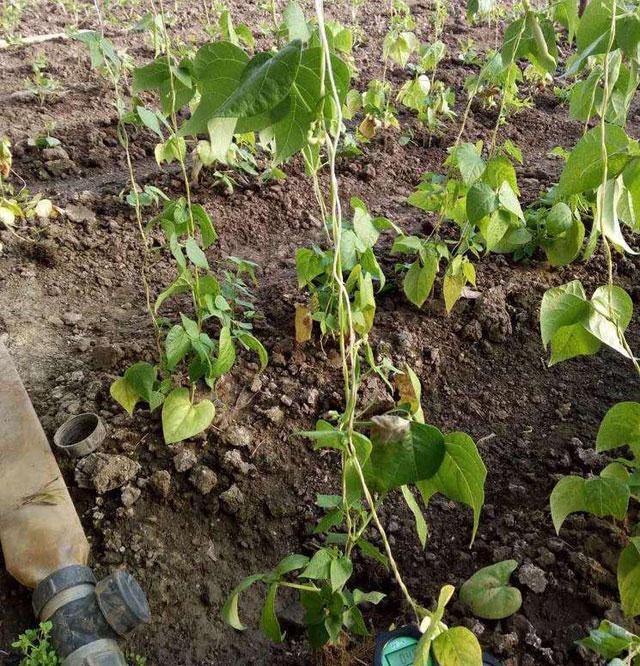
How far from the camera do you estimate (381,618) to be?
1.38m

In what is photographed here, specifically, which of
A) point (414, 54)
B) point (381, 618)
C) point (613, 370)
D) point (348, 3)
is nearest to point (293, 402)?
point (381, 618)

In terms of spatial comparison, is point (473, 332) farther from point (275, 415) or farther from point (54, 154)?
point (54, 154)

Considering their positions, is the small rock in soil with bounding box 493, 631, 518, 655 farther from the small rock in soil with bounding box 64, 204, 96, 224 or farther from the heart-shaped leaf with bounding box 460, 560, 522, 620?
the small rock in soil with bounding box 64, 204, 96, 224

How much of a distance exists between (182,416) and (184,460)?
0.41 ft

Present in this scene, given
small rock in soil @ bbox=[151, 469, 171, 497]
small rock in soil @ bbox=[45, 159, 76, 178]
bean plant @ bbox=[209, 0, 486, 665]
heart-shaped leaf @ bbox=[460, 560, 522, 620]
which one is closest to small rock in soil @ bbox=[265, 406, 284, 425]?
small rock in soil @ bbox=[151, 469, 171, 497]

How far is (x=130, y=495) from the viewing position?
5.18 feet

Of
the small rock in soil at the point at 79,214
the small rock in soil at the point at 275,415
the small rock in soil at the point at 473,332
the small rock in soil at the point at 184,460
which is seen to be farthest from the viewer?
the small rock in soil at the point at 79,214

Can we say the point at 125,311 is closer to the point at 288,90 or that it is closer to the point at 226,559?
the point at 226,559

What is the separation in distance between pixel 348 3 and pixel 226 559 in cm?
575

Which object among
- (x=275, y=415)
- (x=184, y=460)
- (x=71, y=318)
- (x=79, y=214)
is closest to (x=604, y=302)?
(x=275, y=415)

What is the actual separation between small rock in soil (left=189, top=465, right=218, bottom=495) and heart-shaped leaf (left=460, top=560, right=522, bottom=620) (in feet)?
2.20

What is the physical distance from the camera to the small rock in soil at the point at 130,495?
1.57 m

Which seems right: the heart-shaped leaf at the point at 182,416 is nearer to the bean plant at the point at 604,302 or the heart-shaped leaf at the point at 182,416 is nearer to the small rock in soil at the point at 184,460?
the small rock in soil at the point at 184,460

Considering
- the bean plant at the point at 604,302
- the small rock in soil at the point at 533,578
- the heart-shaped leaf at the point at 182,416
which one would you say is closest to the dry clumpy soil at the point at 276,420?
the small rock in soil at the point at 533,578
